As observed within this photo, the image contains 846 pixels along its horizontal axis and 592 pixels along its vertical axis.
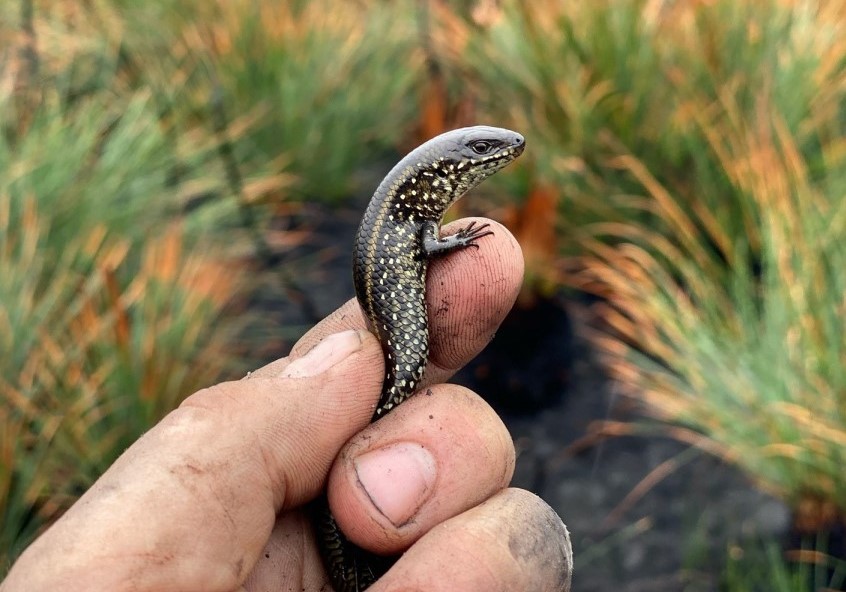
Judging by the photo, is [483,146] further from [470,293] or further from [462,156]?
[470,293]

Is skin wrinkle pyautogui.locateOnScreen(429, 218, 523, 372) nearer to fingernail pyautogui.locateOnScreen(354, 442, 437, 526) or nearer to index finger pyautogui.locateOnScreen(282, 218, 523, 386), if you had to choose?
index finger pyautogui.locateOnScreen(282, 218, 523, 386)

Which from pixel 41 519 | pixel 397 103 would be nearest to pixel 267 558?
pixel 41 519

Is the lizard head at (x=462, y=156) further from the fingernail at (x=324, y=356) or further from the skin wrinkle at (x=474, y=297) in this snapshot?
the fingernail at (x=324, y=356)

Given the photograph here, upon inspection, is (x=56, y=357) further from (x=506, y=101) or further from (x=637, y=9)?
(x=637, y=9)

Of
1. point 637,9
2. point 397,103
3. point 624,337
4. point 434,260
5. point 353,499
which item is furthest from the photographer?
point 397,103

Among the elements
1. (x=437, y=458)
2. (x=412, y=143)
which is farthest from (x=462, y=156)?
(x=412, y=143)

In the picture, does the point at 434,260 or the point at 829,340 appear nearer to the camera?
the point at 434,260
